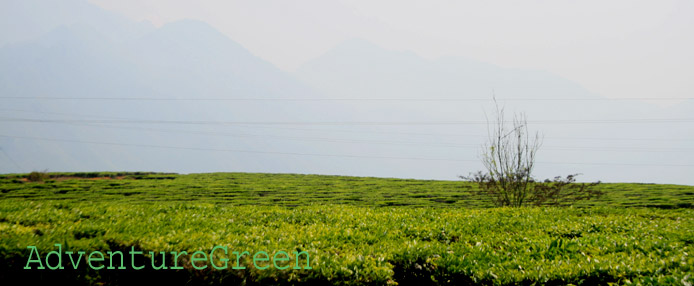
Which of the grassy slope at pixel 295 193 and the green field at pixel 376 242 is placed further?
the grassy slope at pixel 295 193

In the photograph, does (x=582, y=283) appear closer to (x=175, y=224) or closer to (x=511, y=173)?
(x=175, y=224)

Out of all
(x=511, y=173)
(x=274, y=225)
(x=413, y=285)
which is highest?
(x=511, y=173)

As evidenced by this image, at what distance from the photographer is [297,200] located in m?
16.6

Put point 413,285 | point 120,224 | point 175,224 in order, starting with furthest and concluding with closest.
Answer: point 175,224 < point 120,224 < point 413,285

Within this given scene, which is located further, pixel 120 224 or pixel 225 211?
pixel 225 211

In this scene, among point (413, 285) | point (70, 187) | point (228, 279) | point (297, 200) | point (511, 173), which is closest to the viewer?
point (228, 279)

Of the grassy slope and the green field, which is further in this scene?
the grassy slope

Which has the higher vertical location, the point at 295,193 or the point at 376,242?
the point at 295,193

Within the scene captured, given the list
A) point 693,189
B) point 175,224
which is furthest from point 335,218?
point 693,189

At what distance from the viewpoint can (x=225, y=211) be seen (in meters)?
9.60

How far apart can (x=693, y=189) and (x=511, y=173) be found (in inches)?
632

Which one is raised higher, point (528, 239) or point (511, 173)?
point (511, 173)

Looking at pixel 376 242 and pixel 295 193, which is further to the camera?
pixel 295 193

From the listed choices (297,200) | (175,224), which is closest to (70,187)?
(297,200)
